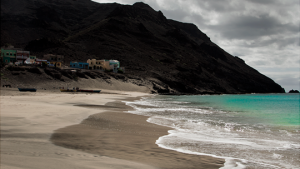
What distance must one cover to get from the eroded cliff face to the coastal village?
26.9 feet

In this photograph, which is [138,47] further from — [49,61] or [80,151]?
[80,151]

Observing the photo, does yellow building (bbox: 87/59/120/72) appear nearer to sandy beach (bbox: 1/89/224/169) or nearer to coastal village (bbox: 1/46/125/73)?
coastal village (bbox: 1/46/125/73)

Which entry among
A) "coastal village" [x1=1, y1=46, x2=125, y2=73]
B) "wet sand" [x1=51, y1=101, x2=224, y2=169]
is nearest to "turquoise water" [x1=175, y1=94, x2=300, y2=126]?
"wet sand" [x1=51, y1=101, x2=224, y2=169]

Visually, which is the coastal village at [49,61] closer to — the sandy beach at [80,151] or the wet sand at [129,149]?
the sandy beach at [80,151]

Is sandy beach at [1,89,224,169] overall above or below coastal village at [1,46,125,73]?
below

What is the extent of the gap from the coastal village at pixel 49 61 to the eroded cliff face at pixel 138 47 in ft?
26.9

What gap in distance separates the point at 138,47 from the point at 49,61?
5623 centimetres

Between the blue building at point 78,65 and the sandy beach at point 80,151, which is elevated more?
the blue building at point 78,65

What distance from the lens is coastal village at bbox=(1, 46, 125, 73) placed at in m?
70.5

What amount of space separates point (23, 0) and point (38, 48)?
5236 inches

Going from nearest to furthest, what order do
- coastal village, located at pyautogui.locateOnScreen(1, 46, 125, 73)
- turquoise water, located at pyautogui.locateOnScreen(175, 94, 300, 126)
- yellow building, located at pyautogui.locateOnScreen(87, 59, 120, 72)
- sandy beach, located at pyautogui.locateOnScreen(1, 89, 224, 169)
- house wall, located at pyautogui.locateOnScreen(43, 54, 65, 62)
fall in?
sandy beach, located at pyautogui.locateOnScreen(1, 89, 224, 169), turquoise water, located at pyautogui.locateOnScreen(175, 94, 300, 126), coastal village, located at pyautogui.locateOnScreen(1, 46, 125, 73), house wall, located at pyautogui.locateOnScreen(43, 54, 65, 62), yellow building, located at pyautogui.locateOnScreen(87, 59, 120, 72)

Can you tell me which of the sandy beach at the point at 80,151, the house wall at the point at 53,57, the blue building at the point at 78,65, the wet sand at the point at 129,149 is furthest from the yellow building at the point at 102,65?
the wet sand at the point at 129,149

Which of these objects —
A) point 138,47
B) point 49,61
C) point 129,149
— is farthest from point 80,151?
point 138,47

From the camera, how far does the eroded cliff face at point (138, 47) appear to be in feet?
326
